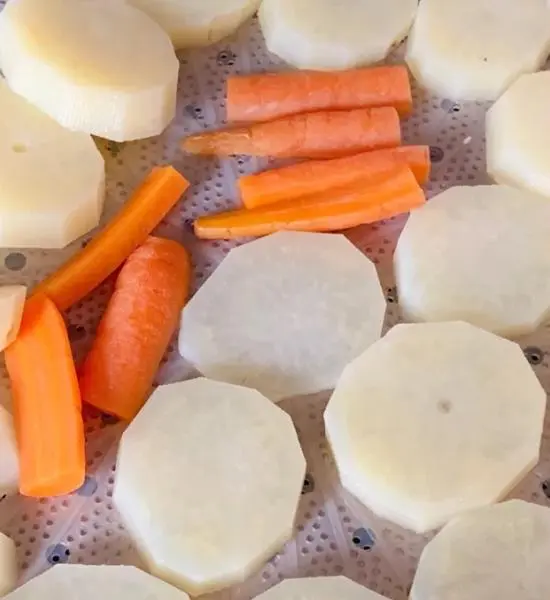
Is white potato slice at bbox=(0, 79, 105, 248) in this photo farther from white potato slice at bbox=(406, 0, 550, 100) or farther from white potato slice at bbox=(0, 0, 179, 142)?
white potato slice at bbox=(406, 0, 550, 100)

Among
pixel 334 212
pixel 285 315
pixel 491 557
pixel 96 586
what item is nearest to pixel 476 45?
pixel 334 212

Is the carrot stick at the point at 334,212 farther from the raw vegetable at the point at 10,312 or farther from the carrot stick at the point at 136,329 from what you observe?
the raw vegetable at the point at 10,312

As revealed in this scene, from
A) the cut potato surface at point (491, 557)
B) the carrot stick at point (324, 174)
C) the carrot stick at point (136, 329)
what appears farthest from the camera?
the carrot stick at point (324, 174)

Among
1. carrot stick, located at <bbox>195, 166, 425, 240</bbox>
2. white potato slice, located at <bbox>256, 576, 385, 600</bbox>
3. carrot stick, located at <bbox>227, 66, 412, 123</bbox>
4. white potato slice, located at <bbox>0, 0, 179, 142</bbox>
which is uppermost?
white potato slice, located at <bbox>0, 0, 179, 142</bbox>

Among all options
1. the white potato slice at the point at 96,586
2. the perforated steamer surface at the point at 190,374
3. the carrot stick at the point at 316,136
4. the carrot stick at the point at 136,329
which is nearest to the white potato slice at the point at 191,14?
the perforated steamer surface at the point at 190,374

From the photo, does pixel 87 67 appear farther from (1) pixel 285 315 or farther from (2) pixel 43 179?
(1) pixel 285 315

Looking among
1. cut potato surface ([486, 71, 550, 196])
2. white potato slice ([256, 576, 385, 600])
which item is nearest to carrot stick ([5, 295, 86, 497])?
white potato slice ([256, 576, 385, 600])
